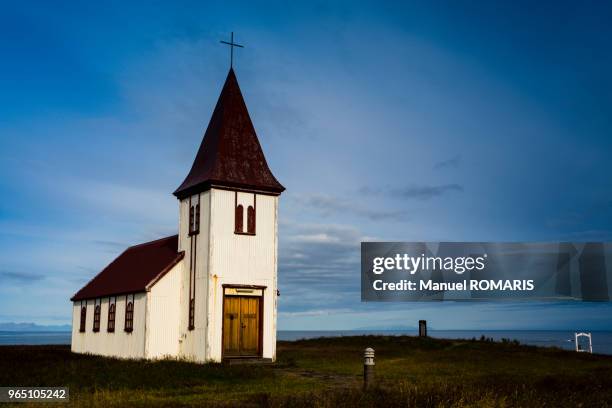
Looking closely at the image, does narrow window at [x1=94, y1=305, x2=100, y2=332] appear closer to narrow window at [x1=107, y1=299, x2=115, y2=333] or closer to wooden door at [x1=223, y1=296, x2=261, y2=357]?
narrow window at [x1=107, y1=299, x2=115, y2=333]

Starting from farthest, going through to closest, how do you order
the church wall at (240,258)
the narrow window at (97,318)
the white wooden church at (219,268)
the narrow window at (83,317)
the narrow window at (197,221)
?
the narrow window at (83,317) < the narrow window at (97,318) < the narrow window at (197,221) < the white wooden church at (219,268) < the church wall at (240,258)

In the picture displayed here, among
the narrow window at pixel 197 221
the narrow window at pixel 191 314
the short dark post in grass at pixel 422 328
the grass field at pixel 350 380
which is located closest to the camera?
the grass field at pixel 350 380

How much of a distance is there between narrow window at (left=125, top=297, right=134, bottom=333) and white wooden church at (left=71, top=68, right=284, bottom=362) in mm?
47

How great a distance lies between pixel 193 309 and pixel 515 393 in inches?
656

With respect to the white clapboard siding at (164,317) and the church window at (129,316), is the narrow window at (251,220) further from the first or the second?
the church window at (129,316)

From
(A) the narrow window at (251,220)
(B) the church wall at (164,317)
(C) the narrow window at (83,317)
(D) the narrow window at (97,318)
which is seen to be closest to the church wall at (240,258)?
(A) the narrow window at (251,220)

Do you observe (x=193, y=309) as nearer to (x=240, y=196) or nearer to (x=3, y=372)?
(x=240, y=196)

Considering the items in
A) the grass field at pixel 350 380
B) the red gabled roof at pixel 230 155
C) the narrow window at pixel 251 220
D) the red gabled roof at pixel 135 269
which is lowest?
the grass field at pixel 350 380

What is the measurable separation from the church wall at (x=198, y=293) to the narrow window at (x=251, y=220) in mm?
1792

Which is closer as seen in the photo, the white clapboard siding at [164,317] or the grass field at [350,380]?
the grass field at [350,380]

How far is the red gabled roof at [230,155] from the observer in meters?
29.8

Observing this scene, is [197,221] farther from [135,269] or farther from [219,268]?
[135,269]

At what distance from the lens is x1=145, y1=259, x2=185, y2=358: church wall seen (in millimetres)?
29719

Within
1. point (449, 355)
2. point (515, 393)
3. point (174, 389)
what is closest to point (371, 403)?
point (515, 393)
